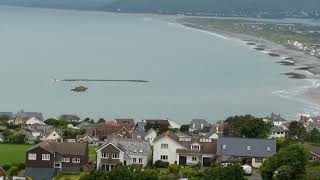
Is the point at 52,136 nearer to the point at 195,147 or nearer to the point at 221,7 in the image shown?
the point at 195,147

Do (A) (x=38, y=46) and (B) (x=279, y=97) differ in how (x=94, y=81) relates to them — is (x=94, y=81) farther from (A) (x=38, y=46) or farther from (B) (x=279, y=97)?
(A) (x=38, y=46)

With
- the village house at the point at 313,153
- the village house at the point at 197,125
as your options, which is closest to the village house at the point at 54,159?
the village house at the point at 313,153

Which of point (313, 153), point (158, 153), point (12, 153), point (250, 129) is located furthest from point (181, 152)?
point (12, 153)

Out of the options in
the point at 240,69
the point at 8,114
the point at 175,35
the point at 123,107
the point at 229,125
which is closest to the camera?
the point at 229,125

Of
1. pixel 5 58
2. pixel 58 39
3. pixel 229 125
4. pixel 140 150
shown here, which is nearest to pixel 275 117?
pixel 229 125

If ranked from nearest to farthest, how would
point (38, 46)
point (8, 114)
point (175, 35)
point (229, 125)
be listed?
point (229, 125), point (8, 114), point (38, 46), point (175, 35)

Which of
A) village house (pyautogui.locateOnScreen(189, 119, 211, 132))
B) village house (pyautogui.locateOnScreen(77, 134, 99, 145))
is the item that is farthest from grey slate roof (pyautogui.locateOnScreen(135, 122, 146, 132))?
village house (pyautogui.locateOnScreen(189, 119, 211, 132))

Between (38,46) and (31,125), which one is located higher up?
(38,46)

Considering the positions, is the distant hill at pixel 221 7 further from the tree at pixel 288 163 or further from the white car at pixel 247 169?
the tree at pixel 288 163
